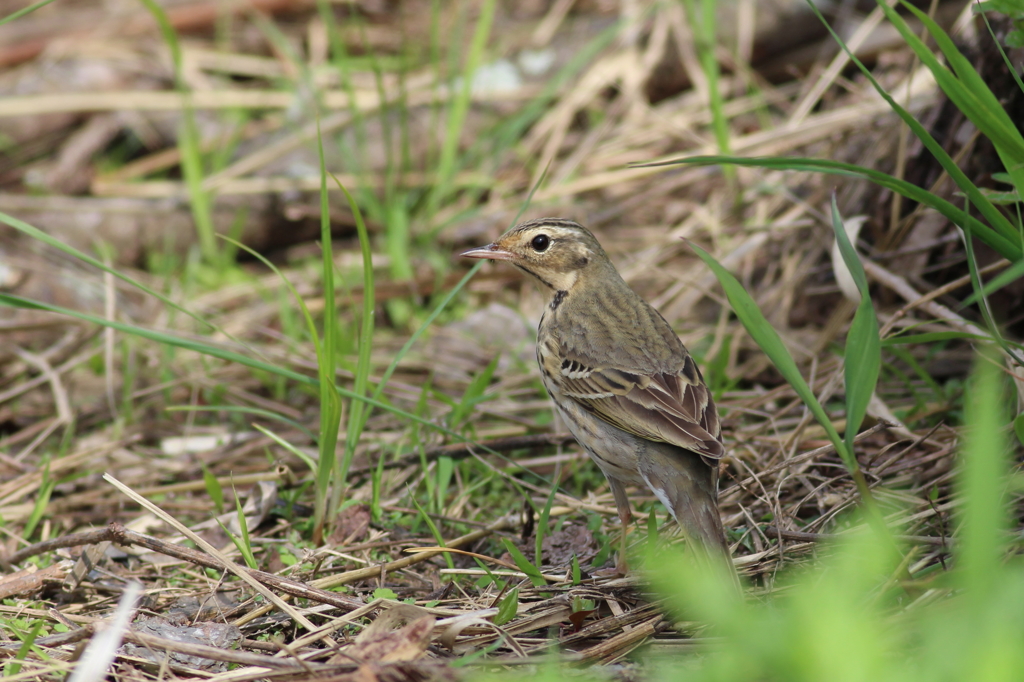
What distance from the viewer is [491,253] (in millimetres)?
4484

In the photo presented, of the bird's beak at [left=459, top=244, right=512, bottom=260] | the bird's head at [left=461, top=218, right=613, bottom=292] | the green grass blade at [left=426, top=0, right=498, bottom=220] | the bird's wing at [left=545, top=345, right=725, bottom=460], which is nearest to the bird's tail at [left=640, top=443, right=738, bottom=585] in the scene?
the bird's wing at [left=545, top=345, right=725, bottom=460]

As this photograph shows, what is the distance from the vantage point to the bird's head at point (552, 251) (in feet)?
14.8

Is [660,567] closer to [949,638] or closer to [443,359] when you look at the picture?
[949,638]

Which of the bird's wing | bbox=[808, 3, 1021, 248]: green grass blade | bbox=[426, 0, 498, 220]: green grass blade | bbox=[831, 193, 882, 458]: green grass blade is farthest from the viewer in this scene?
bbox=[426, 0, 498, 220]: green grass blade

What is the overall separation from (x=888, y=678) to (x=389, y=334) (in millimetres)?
4817

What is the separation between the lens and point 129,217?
7297 mm

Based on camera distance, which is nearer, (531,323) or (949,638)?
(949,638)

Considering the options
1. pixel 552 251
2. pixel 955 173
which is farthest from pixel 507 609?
pixel 552 251

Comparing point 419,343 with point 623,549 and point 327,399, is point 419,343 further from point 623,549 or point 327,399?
point 623,549

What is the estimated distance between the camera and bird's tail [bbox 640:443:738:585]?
3004 mm

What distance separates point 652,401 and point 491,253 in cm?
136

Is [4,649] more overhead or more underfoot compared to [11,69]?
more underfoot

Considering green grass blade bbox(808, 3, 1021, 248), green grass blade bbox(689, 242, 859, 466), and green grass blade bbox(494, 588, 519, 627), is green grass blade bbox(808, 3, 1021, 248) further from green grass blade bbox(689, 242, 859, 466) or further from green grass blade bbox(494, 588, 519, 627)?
green grass blade bbox(494, 588, 519, 627)

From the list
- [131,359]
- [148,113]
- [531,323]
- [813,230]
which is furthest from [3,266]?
[813,230]
